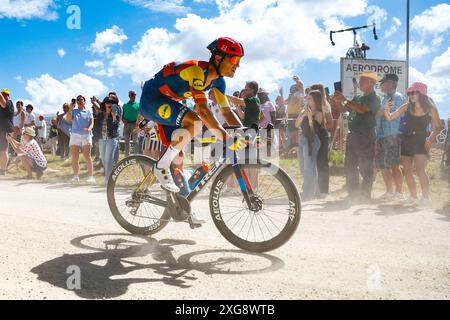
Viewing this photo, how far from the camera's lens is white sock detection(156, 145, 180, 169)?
14.4 ft

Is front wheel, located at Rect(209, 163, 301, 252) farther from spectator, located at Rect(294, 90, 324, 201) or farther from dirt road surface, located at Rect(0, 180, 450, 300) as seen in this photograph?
spectator, located at Rect(294, 90, 324, 201)

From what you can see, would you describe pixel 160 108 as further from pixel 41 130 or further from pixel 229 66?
pixel 41 130

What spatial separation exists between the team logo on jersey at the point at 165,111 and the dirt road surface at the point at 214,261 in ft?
4.51

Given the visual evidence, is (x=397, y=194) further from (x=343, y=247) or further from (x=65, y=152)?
(x=65, y=152)

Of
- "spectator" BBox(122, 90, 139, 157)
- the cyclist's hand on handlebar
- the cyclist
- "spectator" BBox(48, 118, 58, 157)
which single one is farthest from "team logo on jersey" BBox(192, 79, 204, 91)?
"spectator" BBox(48, 118, 58, 157)

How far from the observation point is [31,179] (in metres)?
11.3

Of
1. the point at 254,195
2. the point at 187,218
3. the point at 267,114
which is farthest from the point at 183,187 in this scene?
the point at 267,114

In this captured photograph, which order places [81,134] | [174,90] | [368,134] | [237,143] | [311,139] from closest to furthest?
[237,143], [174,90], [368,134], [311,139], [81,134]

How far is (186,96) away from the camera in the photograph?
4.42 meters

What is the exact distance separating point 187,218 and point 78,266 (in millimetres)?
1205

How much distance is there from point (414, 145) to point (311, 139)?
1.84 metres

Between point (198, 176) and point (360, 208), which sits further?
point (360, 208)

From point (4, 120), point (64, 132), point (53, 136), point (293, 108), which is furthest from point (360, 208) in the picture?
point (53, 136)

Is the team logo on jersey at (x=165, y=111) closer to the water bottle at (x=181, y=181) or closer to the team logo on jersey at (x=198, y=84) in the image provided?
the team logo on jersey at (x=198, y=84)
